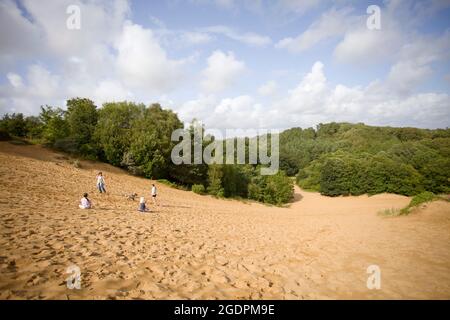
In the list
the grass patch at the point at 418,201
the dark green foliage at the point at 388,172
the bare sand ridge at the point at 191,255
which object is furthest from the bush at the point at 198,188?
the dark green foliage at the point at 388,172

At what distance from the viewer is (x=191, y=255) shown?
24.6 feet

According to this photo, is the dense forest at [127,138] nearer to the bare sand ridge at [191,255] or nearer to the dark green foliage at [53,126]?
the dark green foliage at [53,126]

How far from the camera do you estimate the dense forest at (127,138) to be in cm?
2712

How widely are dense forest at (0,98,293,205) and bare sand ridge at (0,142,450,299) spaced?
13.5 m

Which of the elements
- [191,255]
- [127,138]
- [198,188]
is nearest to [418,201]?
[191,255]

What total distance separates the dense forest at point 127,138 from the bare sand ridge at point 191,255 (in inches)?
532

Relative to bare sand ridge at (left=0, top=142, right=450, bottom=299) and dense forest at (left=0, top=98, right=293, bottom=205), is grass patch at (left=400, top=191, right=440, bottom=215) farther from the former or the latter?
dense forest at (left=0, top=98, right=293, bottom=205)

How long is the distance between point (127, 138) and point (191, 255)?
23362mm

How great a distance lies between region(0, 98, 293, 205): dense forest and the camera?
27.1 m

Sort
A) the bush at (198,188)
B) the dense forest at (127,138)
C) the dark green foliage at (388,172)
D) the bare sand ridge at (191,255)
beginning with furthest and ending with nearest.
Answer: the dark green foliage at (388,172)
the bush at (198,188)
the dense forest at (127,138)
the bare sand ridge at (191,255)

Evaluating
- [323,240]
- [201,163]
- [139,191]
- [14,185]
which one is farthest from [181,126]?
[323,240]

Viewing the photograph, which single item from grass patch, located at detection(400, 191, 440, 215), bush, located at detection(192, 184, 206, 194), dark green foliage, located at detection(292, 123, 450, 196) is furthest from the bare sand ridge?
dark green foliage, located at detection(292, 123, 450, 196)

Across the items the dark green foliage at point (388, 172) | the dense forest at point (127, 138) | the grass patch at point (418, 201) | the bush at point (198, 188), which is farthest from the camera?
the dark green foliage at point (388, 172)

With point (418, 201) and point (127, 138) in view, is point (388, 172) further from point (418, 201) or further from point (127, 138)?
point (127, 138)
